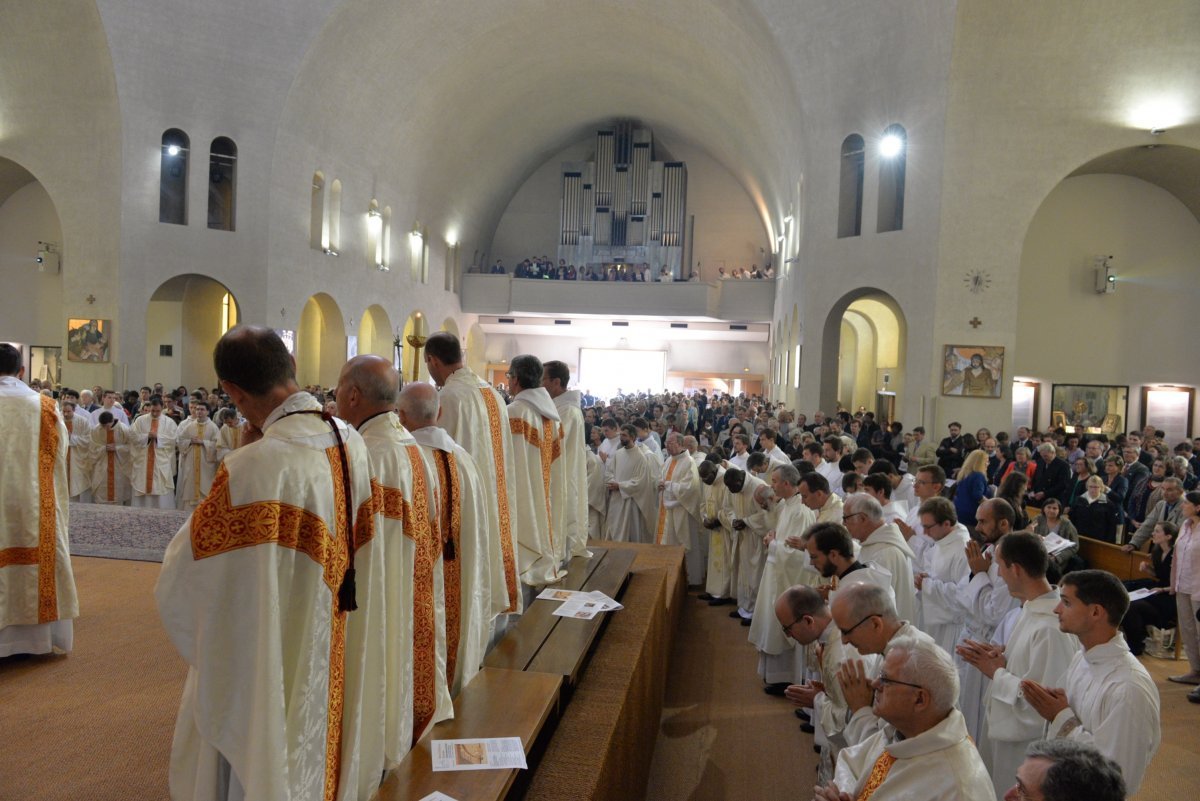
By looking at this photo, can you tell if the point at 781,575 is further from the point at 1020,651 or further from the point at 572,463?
the point at 1020,651

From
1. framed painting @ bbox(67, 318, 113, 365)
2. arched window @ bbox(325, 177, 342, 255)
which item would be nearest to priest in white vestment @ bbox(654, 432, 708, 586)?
framed painting @ bbox(67, 318, 113, 365)

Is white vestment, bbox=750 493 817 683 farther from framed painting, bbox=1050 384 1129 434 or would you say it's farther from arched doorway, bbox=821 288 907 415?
framed painting, bbox=1050 384 1129 434

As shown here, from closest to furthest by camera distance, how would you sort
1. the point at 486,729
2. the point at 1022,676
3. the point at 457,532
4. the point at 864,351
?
1. the point at 486,729
2. the point at 457,532
3. the point at 1022,676
4. the point at 864,351

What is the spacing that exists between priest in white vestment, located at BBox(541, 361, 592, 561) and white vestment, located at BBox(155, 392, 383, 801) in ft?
12.0

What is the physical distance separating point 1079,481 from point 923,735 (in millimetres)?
8797

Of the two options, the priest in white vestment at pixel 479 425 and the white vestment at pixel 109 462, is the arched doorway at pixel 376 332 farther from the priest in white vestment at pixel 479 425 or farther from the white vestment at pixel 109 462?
the priest in white vestment at pixel 479 425

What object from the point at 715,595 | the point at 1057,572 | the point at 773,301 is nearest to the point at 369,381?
the point at 1057,572

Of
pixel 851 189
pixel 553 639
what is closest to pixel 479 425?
pixel 553 639

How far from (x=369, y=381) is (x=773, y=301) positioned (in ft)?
86.0

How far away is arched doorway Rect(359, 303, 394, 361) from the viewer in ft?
84.0

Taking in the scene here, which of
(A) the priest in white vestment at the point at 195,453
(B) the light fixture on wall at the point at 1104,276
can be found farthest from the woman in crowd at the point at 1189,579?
(B) the light fixture on wall at the point at 1104,276

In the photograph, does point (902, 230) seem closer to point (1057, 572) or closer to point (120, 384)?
point (1057, 572)

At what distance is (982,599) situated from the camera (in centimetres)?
509

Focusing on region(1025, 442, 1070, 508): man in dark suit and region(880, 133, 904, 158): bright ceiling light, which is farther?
region(880, 133, 904, 158): bright ceiling light
